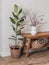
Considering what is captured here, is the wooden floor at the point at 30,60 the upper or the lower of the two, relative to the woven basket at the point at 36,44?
lower

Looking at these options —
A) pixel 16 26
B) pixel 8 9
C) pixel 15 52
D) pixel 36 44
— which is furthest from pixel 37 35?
pixel 8 9

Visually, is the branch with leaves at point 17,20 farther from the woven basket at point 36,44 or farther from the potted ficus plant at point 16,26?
the woven basket at point 36,44

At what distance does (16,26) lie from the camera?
3465 millimetres

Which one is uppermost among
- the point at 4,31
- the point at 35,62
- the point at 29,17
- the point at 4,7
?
the point at 4,7

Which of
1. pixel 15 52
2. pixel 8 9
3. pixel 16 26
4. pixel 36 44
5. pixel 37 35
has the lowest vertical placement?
pixel 15 52

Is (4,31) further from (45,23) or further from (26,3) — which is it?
(45,23)

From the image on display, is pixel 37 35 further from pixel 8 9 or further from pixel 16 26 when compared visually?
pixel 8 9

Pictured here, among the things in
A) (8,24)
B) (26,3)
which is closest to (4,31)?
(8,24)

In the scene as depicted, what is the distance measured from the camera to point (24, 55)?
12.2 feet

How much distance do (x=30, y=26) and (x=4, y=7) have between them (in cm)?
81

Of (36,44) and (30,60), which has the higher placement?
(36,44)

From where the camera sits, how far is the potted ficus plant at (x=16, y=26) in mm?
3377

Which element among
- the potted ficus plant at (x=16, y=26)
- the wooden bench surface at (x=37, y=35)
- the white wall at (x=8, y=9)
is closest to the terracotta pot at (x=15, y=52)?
the potted ficus plant at (x=16, y=26)

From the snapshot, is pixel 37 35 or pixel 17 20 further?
pixel 37 35
